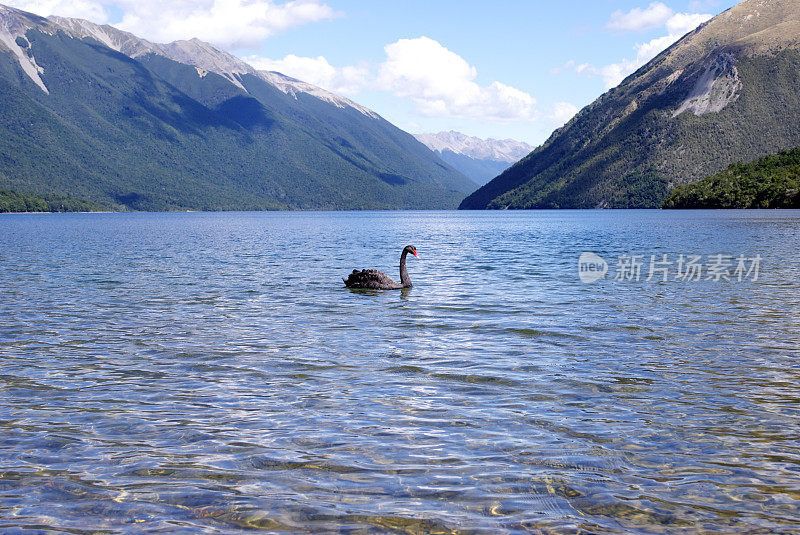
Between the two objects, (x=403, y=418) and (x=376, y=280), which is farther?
(x=376, y=280)

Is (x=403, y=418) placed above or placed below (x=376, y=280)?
below

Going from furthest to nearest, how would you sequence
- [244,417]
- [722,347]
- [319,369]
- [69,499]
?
[722,347] < [319,369] < [244,417] < [69,499]

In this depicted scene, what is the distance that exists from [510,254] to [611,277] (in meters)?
20.4

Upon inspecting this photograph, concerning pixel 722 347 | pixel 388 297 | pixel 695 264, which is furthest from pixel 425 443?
pixel 695 264

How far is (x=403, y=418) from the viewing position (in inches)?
432

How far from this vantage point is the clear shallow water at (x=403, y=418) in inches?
→ 297

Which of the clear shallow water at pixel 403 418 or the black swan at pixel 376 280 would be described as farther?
the black swan at pixel 376 280

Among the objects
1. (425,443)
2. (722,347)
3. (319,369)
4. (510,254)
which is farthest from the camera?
(510,254)

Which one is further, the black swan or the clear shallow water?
the black swan

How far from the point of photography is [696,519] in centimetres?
724

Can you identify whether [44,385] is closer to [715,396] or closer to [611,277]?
[715,396]

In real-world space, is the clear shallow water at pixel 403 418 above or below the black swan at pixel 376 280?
below

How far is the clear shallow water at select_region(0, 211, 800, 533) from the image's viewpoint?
7.54 metres

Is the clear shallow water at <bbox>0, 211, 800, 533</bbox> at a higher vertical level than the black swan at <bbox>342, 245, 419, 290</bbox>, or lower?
lower
